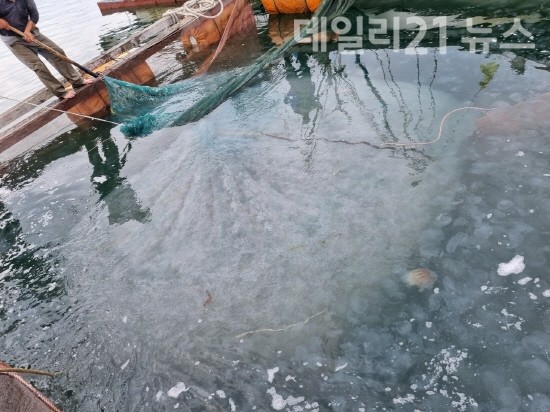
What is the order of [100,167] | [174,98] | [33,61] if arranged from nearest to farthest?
[100,167], [33,61], [174,98]

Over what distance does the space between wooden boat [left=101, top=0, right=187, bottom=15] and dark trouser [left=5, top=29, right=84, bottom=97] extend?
11866 mm

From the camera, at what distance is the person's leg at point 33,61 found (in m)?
6.18

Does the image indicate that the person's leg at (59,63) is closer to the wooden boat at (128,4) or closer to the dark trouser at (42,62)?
the dark trouser at (42,62)

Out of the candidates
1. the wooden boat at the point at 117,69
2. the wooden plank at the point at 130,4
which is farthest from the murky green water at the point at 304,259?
the wooden plank at the point at 130,4

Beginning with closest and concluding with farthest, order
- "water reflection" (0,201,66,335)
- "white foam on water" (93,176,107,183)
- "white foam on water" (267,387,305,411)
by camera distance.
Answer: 1. "white foam on water" (267,387,305,411)
2. "water reflection" (0,201,66,335)
3. "white foam on water" (93,176,107,183)

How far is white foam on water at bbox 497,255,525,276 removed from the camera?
10.4 ft

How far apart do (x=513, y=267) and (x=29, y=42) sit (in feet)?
24.3

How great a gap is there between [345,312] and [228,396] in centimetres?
113

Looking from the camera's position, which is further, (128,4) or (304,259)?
(128,4)

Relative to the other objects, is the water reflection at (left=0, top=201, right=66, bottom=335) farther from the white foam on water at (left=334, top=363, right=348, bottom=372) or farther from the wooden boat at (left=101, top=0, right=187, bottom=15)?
the wooden boat at (left=101, top=0, right=187, bottom=15)

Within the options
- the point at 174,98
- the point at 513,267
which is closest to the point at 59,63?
the point at 174,98

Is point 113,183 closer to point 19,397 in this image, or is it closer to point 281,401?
point 19,397

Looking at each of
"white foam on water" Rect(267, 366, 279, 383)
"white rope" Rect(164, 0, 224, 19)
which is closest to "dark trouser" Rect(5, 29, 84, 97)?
"white rope" Rect(164, 0, 224, 19)

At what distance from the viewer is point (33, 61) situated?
6.38m
